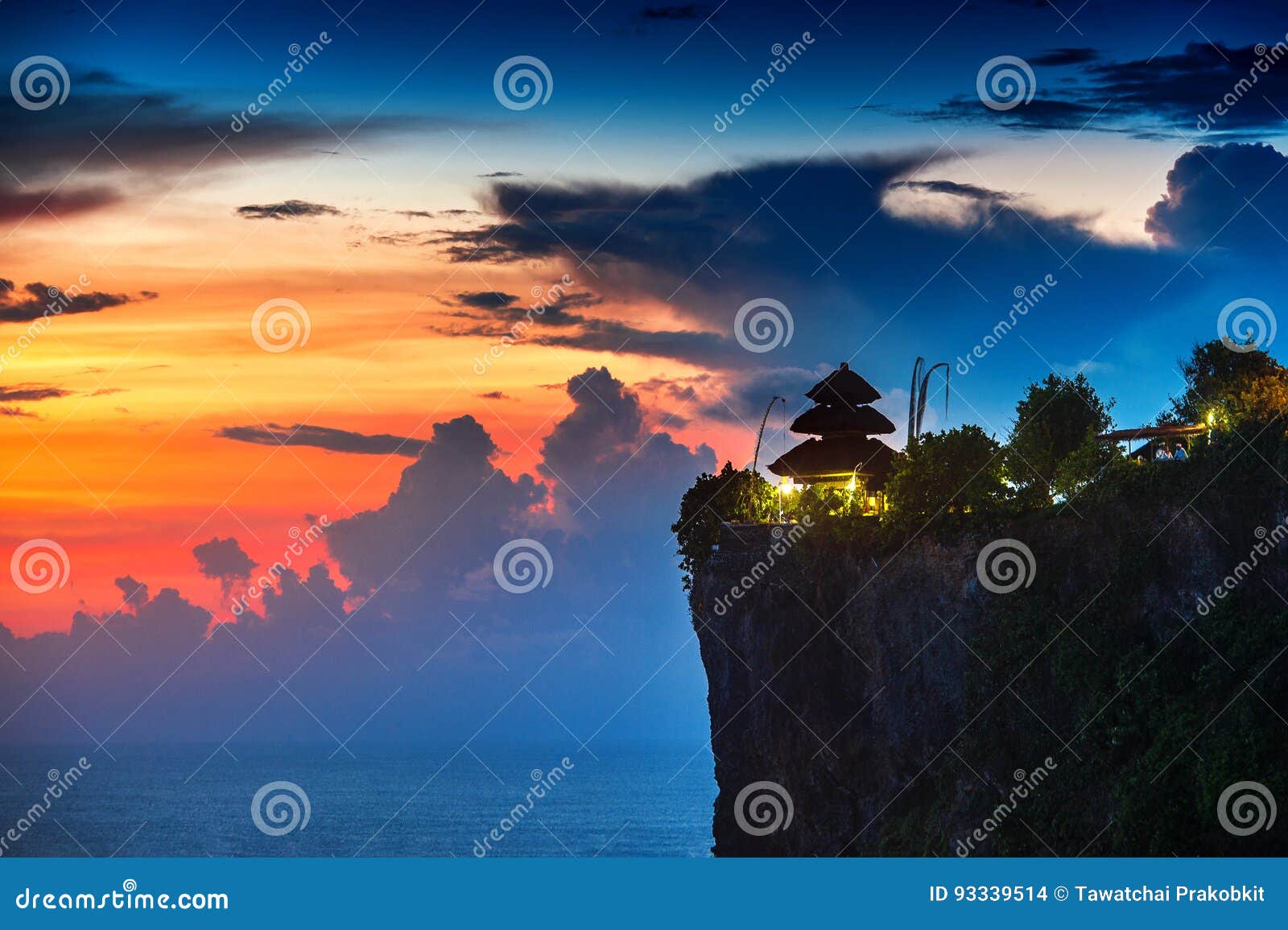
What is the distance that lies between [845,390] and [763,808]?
15.5 metres

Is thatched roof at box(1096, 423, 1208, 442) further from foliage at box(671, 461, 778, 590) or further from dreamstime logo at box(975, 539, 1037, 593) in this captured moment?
foliage at box(671, 461, 778, 590)

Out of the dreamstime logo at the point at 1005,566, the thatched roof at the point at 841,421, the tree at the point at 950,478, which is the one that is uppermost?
the thatched roof at the point at 841,421

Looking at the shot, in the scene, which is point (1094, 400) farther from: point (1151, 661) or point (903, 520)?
point (1151, 661)

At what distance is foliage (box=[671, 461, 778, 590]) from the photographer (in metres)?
55.6

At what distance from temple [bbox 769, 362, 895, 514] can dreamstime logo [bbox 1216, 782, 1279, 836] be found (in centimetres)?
1893

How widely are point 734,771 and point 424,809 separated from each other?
139 meters

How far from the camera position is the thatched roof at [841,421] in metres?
51.8

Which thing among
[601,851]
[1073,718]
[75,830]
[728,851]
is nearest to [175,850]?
[75,830]

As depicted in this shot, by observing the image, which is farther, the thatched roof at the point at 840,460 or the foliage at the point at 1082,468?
the thatched roof at the point at 840,460

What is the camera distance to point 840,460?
51.7 meters

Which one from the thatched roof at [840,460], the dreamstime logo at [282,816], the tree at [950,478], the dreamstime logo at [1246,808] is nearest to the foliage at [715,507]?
the thatched roof at [840,460]

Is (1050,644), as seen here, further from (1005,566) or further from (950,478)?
(950,478)

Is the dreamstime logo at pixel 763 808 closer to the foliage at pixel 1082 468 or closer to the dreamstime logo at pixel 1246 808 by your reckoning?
the foliage at pixel 1082 468

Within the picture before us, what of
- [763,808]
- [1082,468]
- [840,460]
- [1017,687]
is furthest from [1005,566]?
[763,808]
